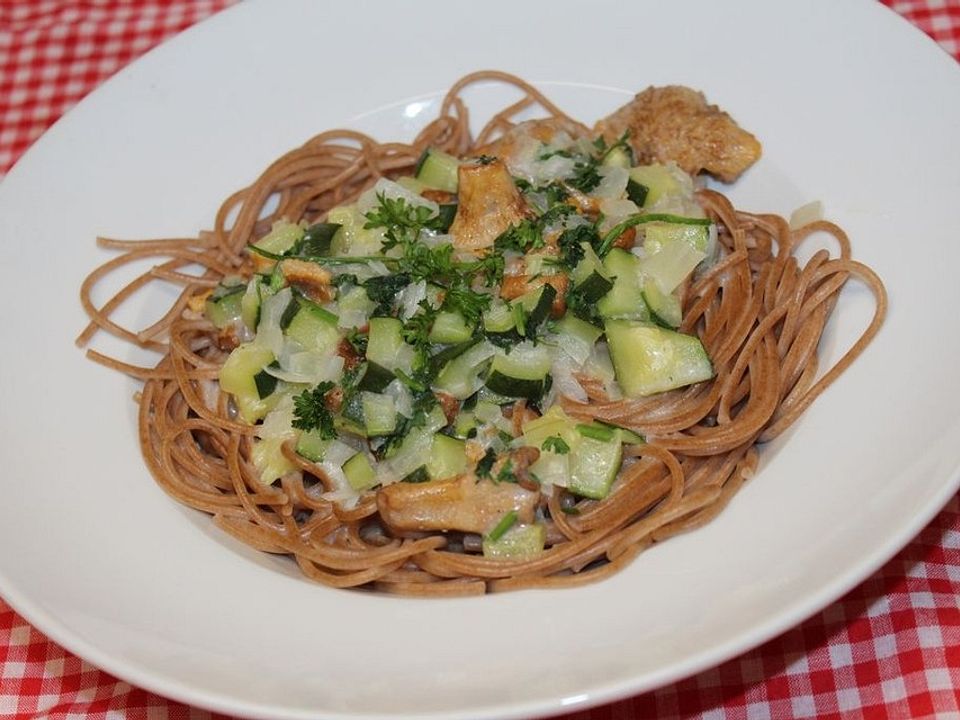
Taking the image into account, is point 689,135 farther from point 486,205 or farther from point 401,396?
point 401,396

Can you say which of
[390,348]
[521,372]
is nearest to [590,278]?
[521,372]


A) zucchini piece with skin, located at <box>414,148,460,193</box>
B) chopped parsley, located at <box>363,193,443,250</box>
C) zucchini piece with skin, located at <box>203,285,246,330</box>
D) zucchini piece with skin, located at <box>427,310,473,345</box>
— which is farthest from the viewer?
zucchini piece with skin, located at <box>414,148,460,193</box>

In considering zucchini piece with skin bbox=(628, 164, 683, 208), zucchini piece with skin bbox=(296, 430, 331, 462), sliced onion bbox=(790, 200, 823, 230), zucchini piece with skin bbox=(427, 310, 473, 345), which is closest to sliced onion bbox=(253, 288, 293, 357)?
zucchini piece with skin bbox=(296, 430, 331, 462)

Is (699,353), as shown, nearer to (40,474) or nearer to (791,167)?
(791,167)

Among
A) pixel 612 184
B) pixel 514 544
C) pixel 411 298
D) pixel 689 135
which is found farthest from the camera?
pixel 689 135

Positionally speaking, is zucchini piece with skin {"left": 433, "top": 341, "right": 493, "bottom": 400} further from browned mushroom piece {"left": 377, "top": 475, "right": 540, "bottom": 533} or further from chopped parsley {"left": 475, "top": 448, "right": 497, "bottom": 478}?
browned mushroom piece {"left": 377, "top": 475, "right": 540, "bottom": 533}

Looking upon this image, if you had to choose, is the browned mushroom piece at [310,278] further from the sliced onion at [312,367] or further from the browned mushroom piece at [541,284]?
the browned mushroom piece at [541,284]
